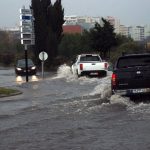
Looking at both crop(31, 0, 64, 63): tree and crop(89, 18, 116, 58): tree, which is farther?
crop(89, 18, 116, 58): tree

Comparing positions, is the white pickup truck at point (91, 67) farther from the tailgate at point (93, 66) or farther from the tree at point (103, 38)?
the tree at point (103, 38)

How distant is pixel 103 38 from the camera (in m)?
60.7

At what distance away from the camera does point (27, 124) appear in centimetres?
1529

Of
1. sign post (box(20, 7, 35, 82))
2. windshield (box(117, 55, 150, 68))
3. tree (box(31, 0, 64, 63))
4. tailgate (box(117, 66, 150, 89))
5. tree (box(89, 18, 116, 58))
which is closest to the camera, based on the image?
tailgate (box(117, 66, 150, 89))

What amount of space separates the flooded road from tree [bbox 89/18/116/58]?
38.5 m

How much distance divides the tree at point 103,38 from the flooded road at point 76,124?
38.5 metres

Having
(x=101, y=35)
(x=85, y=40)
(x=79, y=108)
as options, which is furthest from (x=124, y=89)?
(x=85, y=40)

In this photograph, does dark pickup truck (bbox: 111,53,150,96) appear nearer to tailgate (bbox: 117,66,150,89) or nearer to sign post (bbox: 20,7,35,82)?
tailgate (bbox: 117,66,150,89)

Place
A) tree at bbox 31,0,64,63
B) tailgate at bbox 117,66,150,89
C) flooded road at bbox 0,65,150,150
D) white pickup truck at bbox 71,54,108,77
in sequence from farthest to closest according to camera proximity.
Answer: tree at bbox 31,0,64,63 → white pickup truck at bbox 71,54,108,77 → tailgate at bbox 117,66,150,89 → flooded road at bbox 0,65,150,150

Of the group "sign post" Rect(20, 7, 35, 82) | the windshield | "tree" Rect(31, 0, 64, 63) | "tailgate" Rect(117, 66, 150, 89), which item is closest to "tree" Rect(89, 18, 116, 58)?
"tree" Rect(31, 0, 64, 63)

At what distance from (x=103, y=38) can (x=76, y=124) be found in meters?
46.7

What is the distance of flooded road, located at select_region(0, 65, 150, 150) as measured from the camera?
11.3 meters

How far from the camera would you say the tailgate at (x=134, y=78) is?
1853 cm

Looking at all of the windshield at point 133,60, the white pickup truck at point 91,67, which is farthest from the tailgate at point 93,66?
the windshield at point 133,60
